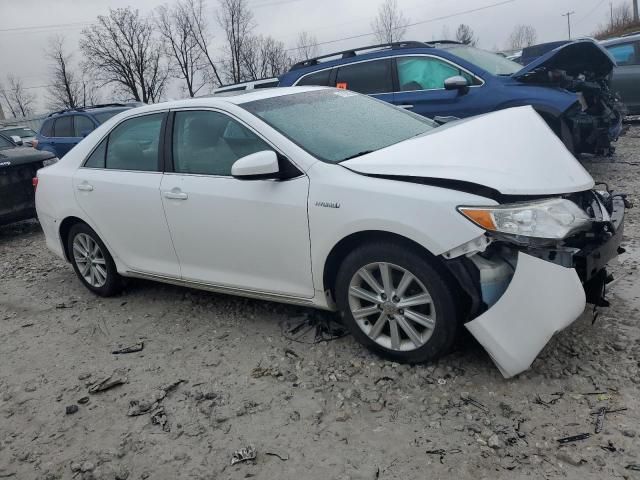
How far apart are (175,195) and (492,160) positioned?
2.11 meters

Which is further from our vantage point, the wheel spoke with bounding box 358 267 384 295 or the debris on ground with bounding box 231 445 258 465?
the wheel spoke with bounding box 358 267 384 295

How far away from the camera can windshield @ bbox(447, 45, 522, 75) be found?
7254 mm

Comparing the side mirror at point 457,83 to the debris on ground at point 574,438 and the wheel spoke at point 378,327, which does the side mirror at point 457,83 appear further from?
the debris on ground at point 574,438

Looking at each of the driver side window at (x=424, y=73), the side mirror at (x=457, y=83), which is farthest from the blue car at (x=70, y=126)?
the side mirror at (x=457, y=83)

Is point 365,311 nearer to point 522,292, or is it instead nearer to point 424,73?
point 522,292

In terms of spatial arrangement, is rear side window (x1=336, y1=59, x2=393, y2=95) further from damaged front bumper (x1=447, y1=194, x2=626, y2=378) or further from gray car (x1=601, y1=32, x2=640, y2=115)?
gray car (x1=601, y1=32, x2=640, y2=115)

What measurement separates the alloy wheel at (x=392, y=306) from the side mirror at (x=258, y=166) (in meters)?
0.78

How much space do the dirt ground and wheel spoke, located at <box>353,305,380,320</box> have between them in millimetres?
283

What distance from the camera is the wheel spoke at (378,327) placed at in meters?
3.16

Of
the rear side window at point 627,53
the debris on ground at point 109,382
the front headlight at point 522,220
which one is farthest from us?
the rear side window at point 627,53

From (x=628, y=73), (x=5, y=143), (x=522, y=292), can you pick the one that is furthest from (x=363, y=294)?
(x=628, y=73)

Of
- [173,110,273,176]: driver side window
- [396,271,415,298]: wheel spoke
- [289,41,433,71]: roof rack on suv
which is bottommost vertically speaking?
[396,271,415,298]: wheel spoke

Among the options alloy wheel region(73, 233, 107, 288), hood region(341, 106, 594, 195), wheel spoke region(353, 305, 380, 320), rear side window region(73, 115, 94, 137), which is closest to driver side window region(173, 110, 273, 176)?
hood region(341, 106, 594, 195)

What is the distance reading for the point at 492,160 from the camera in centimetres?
303
